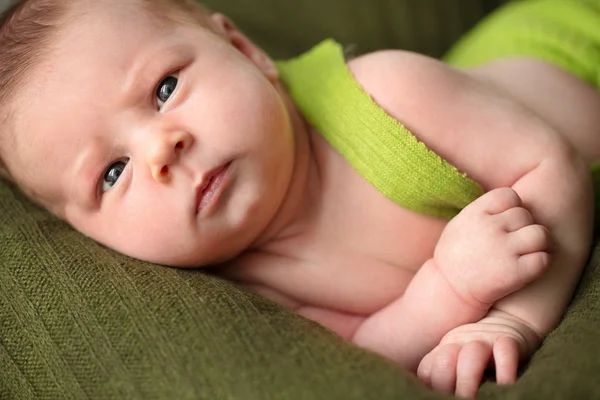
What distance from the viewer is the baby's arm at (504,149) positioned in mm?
864

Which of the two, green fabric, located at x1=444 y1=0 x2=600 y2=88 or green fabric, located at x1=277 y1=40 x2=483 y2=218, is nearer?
green fabric, located at x1=277 y1=40 x2=483 y2=218

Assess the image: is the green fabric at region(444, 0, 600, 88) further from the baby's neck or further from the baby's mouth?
the baby's mouth

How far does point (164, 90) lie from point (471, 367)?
0.53 m

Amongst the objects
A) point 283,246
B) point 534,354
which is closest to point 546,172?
point 534,354

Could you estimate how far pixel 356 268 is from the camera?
3.33 feet

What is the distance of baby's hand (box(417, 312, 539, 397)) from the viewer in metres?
0.74

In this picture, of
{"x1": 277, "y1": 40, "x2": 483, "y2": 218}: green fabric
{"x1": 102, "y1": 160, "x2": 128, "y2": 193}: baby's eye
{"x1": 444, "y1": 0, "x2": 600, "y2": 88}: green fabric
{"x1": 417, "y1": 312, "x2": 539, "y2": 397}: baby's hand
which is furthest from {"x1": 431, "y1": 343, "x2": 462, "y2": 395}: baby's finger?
{"x1": 444, "y1": 0, "x2": 600, "y2": 88}: green fabric

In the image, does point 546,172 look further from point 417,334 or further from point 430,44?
point 430,44

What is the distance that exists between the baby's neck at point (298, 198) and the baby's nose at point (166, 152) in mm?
202

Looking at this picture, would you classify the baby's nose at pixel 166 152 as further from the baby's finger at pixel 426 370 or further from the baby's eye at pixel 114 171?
the baby's finger at pixel 426 370

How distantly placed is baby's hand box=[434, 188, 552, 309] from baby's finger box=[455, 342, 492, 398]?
8 cm

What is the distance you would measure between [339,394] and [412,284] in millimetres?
322

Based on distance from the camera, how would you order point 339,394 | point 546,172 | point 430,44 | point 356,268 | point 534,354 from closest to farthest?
point 339,394, point 534,354, point 546,172, point 356,268, point 430,44

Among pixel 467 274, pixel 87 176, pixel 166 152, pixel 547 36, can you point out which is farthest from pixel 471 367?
pixel 547 36
